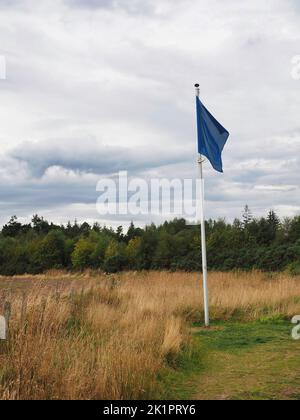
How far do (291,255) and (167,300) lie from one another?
1962 centimetres

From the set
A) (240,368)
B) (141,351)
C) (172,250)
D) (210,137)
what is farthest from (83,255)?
(141,351)

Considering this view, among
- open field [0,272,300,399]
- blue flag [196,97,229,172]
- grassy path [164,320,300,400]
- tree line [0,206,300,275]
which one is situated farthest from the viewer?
tree line [0,206,300,275]

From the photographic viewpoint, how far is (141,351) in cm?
679

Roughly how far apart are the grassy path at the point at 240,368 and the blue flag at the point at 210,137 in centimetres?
386

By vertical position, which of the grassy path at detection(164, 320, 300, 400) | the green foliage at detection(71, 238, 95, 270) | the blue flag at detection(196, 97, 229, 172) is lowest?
the grassy path at detection(164, 320, 300, 400)

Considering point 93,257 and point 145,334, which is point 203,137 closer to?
point 145,334

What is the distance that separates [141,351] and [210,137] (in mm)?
6452

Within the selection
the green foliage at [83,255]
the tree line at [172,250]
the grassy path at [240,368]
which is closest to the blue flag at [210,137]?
the grassy path at [240,368]

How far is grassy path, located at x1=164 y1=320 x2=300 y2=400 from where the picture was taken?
20.3 ft

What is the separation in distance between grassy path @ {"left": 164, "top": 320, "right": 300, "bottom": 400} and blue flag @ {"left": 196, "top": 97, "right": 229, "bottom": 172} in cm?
386

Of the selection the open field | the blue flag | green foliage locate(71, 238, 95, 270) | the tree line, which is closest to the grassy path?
the open field

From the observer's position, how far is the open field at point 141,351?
5.31 m

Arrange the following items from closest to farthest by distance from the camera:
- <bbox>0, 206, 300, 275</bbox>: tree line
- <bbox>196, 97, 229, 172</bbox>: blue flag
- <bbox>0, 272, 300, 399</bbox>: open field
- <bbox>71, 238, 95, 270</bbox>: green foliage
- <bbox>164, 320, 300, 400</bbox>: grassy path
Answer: <bbox>0, 272, 300, 399</bbox>: open field < <bbox>164, 320, 300, 400</bbox>: grassy path < <bbox>196, 97, 229, 172</bbox>: blue flag < <bbox>0, 206, 300, 275</bbox>: tree line < <bbox>71, 238, 95, 270</bbox>: green foliage

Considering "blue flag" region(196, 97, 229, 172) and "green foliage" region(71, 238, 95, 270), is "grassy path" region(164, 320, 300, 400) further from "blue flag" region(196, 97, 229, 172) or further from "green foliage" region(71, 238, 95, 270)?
"green foliage" region(71, 238, 95, 270)
